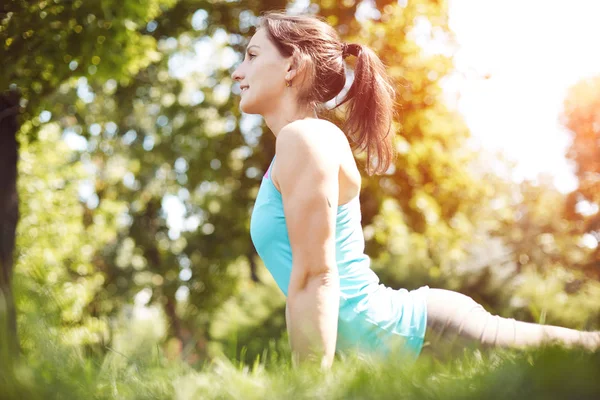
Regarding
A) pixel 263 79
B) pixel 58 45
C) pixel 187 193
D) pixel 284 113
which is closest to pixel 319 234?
pixel 284 113

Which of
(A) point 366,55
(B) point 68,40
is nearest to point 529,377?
(A) point 366,55

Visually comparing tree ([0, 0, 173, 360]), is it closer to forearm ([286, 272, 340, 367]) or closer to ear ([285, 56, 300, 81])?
ear ([285, 56, 300, 81])

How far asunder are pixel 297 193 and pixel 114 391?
44.8 inches

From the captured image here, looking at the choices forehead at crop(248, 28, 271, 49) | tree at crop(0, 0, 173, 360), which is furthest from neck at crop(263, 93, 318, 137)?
tree at crop(0, 0, 173, 360)

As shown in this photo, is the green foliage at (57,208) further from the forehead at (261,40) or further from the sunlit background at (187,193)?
the forehead at (261,40)

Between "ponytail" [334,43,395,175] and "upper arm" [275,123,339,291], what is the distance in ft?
3.10

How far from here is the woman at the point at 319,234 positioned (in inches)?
83.7

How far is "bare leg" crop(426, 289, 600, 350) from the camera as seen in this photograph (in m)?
2.26

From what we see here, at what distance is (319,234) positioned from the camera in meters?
2.17

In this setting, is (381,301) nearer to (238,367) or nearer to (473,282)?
(238,367)

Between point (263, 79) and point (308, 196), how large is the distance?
0.88 meters

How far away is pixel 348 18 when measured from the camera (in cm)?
1187

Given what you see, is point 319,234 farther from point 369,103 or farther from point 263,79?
point 369,103

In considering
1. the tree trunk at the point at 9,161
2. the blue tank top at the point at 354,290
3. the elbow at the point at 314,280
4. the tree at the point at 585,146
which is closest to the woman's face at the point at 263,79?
the blue tank top at the point at 354,290
